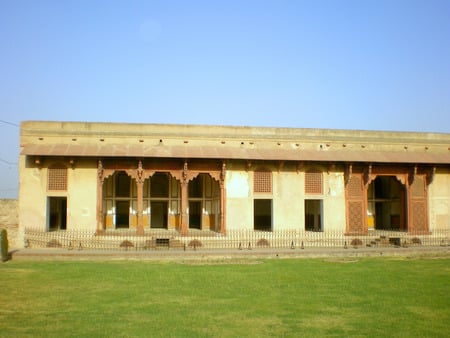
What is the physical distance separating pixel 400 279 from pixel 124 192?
18228 mm

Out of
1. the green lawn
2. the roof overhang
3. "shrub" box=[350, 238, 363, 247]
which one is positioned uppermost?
the roof overhang

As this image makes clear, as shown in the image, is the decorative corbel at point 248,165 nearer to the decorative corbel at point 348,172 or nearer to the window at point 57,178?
the decorative corbel at point 348,172

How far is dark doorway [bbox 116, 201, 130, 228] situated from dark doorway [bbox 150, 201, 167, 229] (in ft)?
5.05

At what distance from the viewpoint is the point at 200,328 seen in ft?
29.9

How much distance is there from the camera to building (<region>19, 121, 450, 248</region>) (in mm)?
24031

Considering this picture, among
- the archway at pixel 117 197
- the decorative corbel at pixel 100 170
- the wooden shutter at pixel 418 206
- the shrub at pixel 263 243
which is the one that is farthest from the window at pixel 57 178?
the wooden shutter at pixel 418 206

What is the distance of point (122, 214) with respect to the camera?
101ft

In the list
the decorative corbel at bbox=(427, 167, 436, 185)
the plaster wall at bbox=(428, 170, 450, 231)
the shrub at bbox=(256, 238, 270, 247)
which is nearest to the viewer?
the shrub at bbox=(256, 238, 270, 247)

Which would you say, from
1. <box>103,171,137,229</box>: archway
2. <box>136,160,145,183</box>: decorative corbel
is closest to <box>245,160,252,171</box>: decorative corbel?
<box>136,160,145,183</box>: decorative corbel

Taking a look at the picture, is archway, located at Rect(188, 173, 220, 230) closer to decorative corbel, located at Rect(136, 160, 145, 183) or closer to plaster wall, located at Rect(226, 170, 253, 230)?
plaster wall, located at Rect(226, 170, 253, 230)

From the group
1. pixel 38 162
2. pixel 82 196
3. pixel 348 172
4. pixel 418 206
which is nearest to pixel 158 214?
pixel 82 196

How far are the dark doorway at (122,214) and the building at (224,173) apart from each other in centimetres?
15

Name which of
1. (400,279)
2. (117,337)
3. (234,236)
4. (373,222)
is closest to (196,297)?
(117,337)

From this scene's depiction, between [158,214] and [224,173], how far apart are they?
8.00 meters
